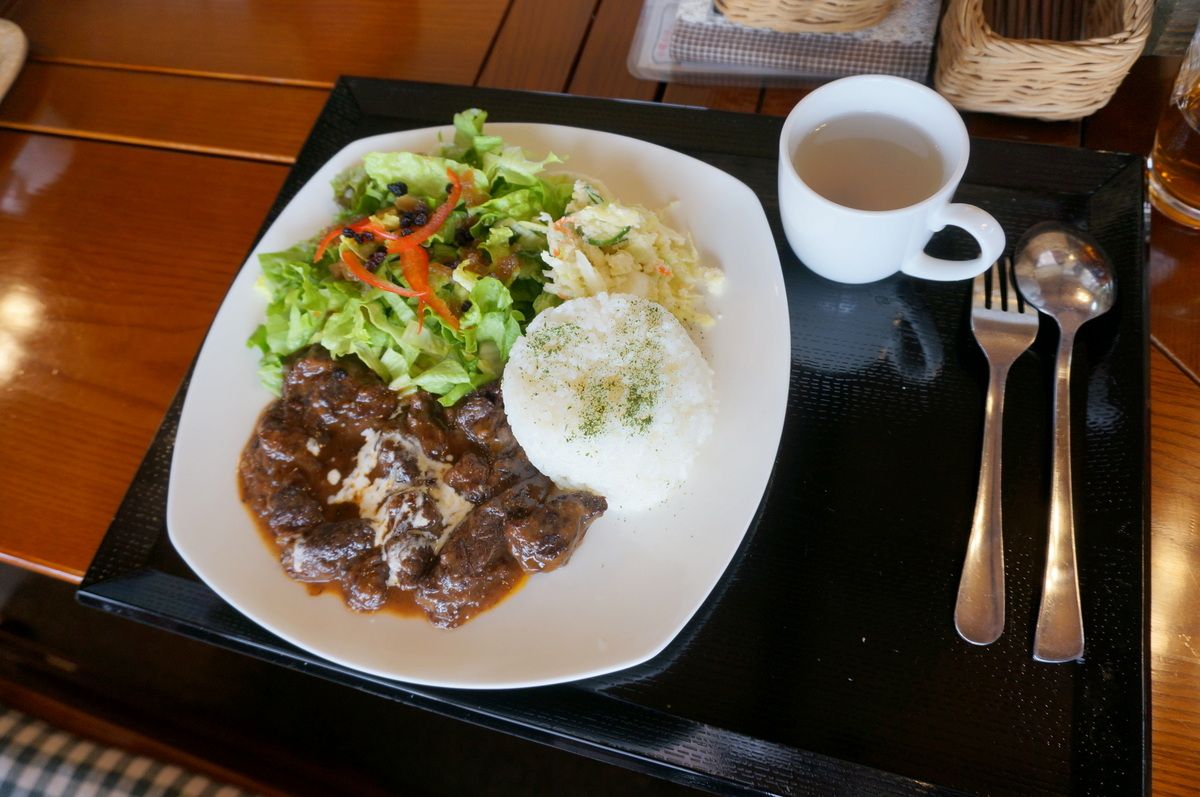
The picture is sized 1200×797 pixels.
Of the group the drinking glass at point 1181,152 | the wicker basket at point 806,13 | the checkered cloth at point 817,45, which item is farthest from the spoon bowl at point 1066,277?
the wicker basket at point 806,13

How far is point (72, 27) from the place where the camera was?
2.75m

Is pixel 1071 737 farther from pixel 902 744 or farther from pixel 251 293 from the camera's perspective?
pixel 251 293

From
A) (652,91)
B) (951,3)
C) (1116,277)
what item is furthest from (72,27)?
(1116,277)

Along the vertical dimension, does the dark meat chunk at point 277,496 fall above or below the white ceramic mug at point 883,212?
below

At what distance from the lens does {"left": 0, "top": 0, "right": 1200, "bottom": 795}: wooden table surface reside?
189 centimetres

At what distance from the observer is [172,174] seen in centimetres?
239

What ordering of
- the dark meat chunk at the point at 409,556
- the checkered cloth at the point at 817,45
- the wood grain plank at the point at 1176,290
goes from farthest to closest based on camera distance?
the checkered cloth at the point at 817,45
the wood grain plank at the point at 1176,290
the dark meat chunk at the point at 409,556

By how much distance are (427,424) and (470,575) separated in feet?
1.24

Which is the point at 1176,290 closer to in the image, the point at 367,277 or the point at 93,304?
the point at 367,277

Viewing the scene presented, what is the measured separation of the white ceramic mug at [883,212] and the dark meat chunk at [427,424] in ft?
2.87

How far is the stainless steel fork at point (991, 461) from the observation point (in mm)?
1431

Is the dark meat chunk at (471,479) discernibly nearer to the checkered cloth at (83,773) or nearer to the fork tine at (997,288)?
the checkered cloth at (83,773)

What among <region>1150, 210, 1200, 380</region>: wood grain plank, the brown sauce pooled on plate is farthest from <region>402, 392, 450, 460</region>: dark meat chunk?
<region>1150, 210, 1200, 380</region>: wood grain plank

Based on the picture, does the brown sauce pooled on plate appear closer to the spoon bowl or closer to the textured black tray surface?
the textured black tray surface
